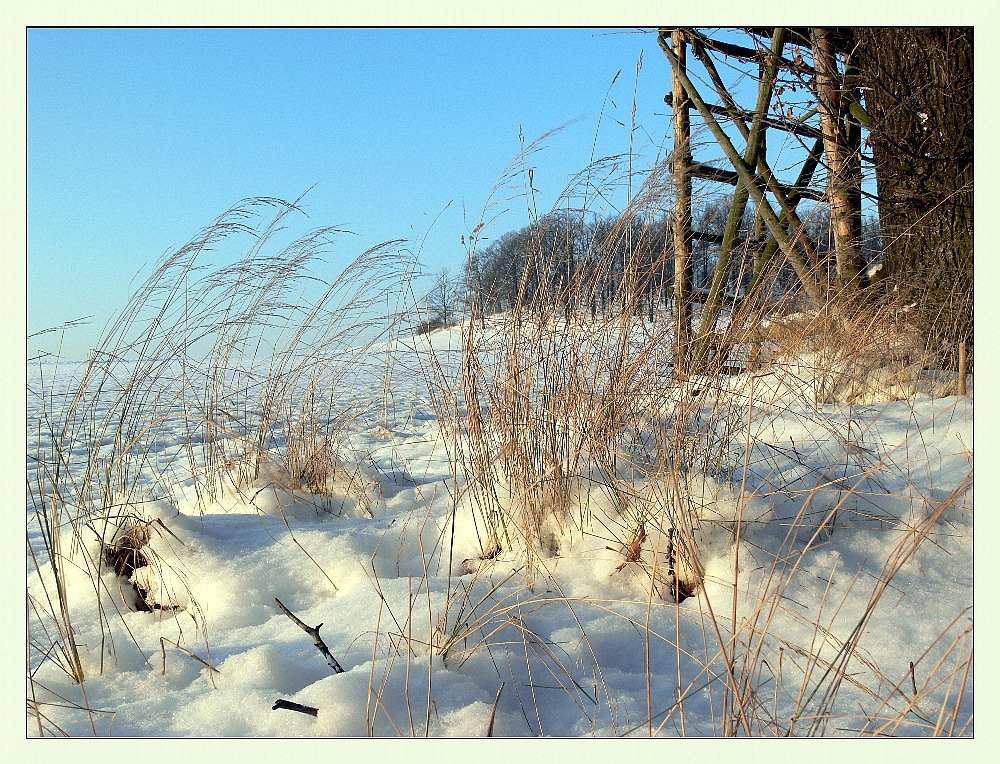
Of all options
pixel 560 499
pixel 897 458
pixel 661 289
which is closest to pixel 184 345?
pixel 560 499

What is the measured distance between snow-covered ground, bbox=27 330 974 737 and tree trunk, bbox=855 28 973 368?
1.36m

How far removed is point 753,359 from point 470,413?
0.67 m

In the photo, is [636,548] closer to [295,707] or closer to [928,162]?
[295,707]

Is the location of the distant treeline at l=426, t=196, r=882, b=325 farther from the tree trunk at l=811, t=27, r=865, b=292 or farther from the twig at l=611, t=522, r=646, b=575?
the tree trunk at l=811, t=27, r=865, b=292

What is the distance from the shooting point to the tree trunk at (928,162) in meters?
2.98

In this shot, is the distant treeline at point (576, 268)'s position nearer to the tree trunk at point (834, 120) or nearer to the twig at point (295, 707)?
the twig at point (295, 707)

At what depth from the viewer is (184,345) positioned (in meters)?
2.23

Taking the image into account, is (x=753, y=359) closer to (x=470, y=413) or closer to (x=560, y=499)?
(x=560, y=499)

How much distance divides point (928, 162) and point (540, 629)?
2.88 metres

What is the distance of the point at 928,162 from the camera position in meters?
3.12

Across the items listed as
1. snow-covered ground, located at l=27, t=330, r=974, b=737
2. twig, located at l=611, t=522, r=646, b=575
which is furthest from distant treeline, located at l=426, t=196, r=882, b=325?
twig, located at l=611, t=522, r=646, b=575

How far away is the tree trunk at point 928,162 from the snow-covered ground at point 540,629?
4.46 ft

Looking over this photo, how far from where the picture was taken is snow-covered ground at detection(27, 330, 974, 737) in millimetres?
1075

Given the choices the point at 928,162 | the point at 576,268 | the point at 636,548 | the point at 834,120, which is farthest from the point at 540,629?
the point at 834,120
